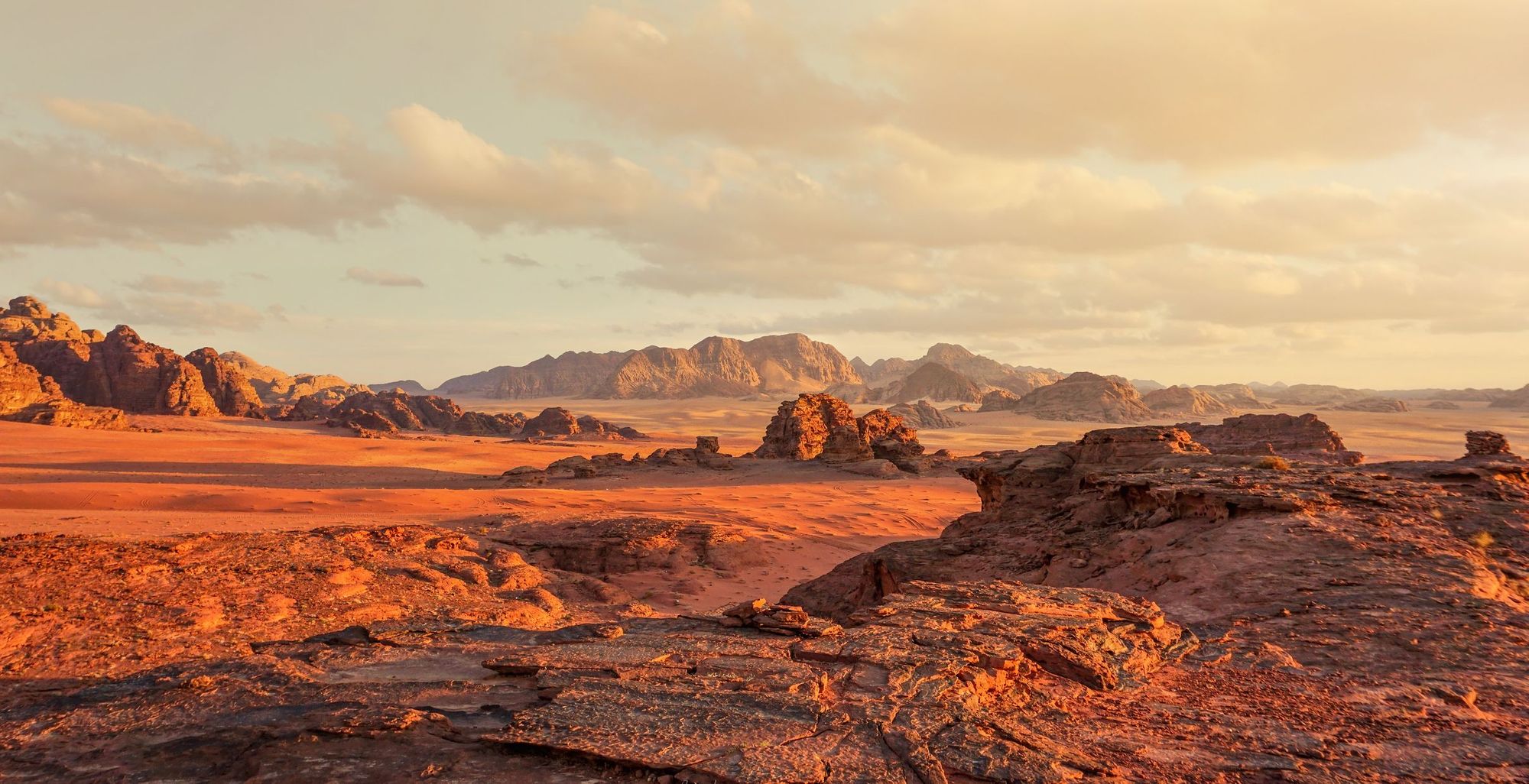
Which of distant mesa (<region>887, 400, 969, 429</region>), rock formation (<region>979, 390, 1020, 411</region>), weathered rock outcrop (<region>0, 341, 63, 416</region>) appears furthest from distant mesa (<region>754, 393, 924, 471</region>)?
rock formation (<region>979, 390, 1020, 411</region>)

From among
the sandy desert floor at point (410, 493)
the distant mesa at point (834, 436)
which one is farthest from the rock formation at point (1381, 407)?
the distant mesa at point (834, 436)

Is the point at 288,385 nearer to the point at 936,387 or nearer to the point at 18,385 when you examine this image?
the point at 18,385

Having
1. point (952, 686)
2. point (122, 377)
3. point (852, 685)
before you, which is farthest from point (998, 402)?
point (852, 685)

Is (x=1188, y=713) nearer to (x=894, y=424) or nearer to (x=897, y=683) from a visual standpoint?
(x=897, y=683)

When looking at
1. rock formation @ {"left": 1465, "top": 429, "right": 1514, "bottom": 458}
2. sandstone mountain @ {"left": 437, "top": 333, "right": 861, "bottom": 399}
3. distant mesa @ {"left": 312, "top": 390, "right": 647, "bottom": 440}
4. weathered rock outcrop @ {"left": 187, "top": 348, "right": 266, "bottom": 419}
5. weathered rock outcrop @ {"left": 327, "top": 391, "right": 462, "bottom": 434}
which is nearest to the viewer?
rock formation @ {"left": 1465, "top": 429, "right": 1514, "bottom": 458}

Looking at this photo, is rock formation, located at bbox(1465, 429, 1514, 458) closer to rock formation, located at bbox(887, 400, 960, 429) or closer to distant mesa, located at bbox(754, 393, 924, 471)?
distant mesa, located at bbox(754, 393, 924, 471)

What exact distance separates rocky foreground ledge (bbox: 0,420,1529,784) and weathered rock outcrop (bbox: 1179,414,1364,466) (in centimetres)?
2279

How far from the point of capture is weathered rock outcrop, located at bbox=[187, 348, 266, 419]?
238 feet

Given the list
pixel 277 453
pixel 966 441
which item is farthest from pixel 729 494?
pixel 966 441

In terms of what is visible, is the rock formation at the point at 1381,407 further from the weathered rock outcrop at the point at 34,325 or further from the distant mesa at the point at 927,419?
the weathered rock outcrop at the point at 34,325

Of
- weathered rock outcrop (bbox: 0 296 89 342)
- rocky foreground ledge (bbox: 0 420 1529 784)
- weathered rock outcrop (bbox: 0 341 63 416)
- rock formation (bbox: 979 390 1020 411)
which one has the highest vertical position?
weathered rock outcrop (bbox: 0 296 89 342)

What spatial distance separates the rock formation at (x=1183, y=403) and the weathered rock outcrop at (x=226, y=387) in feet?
357

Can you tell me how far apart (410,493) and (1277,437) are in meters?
37.4

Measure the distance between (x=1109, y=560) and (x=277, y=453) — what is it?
152 feet
